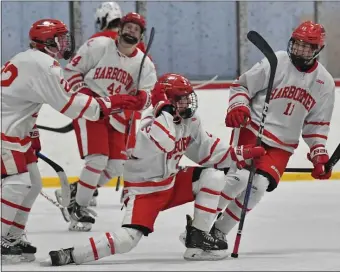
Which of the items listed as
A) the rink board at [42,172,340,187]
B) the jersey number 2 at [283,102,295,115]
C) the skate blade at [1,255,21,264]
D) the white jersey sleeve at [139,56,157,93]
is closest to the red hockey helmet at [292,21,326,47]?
the jersey number 2 at [283,102,295,115]

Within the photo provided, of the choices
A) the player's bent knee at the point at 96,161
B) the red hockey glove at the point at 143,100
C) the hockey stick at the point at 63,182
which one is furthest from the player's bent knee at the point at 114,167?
the red hockey glove at the point at 143,100

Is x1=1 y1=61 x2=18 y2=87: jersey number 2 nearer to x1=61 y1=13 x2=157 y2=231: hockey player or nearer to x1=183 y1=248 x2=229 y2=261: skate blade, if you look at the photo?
x1=183 y1=248 x2=229 y2=261: skate blade

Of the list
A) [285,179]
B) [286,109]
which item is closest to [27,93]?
[286,109]

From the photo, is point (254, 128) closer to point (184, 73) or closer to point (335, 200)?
point (335, 200)

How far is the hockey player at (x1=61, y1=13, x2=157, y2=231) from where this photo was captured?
5.13 m

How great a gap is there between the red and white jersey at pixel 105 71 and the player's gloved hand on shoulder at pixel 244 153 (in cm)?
126

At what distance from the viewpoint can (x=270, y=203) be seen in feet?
19.1

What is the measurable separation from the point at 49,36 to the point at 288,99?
101cm

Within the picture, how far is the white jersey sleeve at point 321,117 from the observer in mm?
4426

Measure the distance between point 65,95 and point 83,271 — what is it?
2.11 feet

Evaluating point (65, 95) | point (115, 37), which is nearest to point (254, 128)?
point (65, 95)

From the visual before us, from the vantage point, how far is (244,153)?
402cm

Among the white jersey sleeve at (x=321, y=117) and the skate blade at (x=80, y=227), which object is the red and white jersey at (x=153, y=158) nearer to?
the white jersey sleeve at (x=321, y=117)

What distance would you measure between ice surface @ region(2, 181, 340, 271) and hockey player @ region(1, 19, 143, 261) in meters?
0.20
